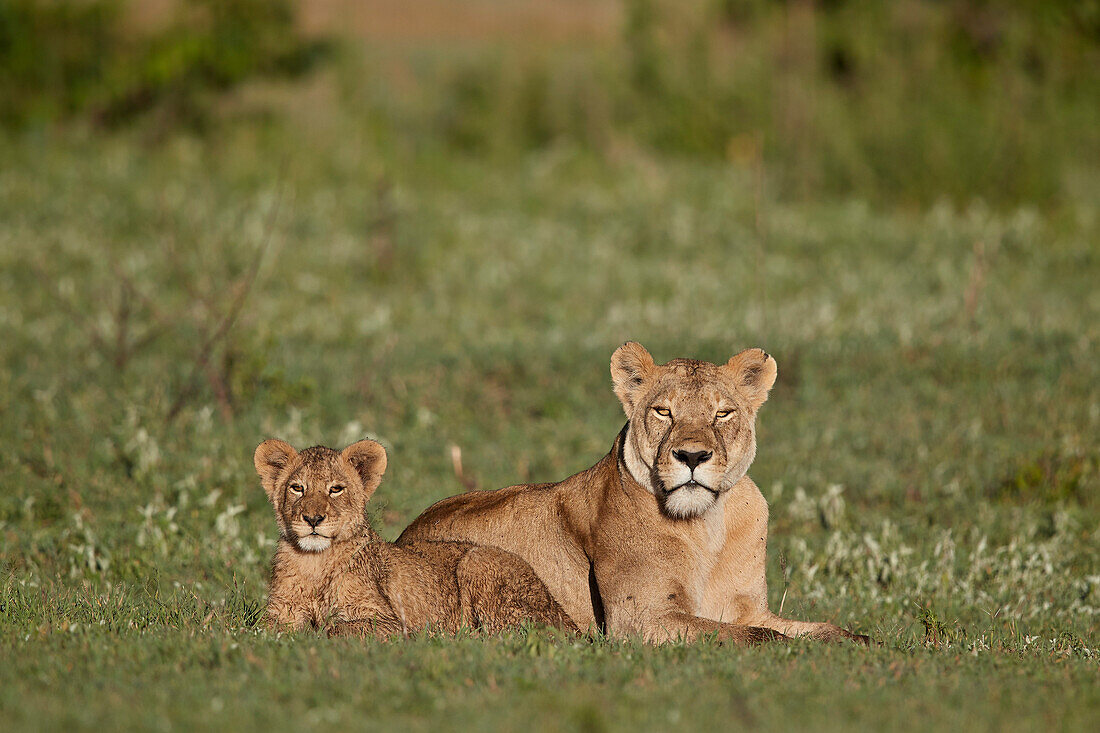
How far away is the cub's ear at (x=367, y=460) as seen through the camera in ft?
21.6

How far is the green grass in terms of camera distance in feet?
17.0

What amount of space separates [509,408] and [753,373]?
5.90 m

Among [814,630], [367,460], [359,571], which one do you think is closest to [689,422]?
[814,630]

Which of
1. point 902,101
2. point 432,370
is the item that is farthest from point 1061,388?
point 902,101

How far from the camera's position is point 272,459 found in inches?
260

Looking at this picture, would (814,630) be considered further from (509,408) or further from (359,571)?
(509,408)

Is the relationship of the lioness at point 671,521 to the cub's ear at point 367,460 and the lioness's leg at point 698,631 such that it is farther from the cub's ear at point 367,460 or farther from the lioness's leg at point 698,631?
the cub's ear at point 367,460

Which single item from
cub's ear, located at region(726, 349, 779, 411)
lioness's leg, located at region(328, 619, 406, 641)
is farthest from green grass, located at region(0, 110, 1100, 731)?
cub's ear, located at region(726, 349, 779, 411)

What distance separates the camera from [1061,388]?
12.4 m

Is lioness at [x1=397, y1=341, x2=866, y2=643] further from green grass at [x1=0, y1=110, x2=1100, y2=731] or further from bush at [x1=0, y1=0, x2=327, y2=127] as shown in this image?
bush at [x1=0, y1=0, x2=327, y2=127]

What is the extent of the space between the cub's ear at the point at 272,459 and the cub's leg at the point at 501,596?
104 centimetres

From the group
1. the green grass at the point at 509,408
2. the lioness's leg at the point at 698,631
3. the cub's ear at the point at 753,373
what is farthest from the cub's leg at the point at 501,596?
the cub's ear at the point at 753,373

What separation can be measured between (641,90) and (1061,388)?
15.3 meters

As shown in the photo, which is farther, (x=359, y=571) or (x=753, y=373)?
(x=753, y=373)
